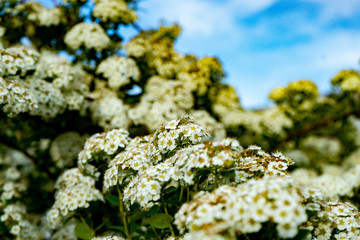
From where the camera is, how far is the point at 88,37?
13.7 feet

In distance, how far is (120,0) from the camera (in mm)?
4535

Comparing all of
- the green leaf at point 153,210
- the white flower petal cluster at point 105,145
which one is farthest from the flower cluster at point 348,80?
the green leaf at point 153,210

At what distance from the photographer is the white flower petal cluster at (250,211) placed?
5.08ft

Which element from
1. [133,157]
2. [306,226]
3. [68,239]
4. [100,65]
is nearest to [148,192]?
[133,157]

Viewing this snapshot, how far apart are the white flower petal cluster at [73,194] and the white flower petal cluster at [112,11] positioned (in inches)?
77.7

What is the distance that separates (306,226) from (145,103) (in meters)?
2.61

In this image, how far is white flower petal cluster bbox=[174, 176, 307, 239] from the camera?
1.55m

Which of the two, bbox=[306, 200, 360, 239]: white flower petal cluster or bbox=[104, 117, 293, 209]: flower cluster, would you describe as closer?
bbox=[104, 117, 293, 209]: flower cluster

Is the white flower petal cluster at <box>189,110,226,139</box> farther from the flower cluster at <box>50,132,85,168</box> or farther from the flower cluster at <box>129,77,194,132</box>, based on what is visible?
the flower cluster at <box>50,132,85,168</box>

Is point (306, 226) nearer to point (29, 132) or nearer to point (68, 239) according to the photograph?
point (68, 239)

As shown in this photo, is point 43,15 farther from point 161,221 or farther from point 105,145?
point 161,221

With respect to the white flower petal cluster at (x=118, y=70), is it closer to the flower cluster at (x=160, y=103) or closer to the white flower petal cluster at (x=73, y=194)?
the flower cluster at (x=160, y=103)

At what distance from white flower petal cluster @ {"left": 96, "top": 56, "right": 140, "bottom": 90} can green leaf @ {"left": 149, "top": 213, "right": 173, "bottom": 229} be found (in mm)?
2312

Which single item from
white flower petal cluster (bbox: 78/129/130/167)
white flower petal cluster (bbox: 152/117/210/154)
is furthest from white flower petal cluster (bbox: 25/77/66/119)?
white flower petal cluster (bbox: 152/117/210/154)
